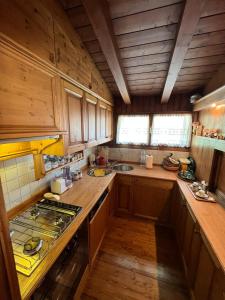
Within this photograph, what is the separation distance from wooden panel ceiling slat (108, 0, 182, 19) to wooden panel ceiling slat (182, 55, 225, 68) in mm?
745

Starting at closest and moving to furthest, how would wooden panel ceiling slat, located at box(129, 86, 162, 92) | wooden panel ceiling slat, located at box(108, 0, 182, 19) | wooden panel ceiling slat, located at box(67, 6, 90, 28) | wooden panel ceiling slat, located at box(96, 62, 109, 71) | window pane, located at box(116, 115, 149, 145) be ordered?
wooden panel ceiling slat, located at box(108, 0, 182, 19) < wooden panel ceiling slat, located at box(67, 6, 90, 28) < wooden panel ceiling slat, located at box(96, 62, 109, 71) < wooden panel ceiling slat, located at box(129, 86, 162, 92) < window pane, located at box(116, 115, 149, 145)

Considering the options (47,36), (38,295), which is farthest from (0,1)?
(38,295)

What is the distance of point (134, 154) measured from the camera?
9.49ft

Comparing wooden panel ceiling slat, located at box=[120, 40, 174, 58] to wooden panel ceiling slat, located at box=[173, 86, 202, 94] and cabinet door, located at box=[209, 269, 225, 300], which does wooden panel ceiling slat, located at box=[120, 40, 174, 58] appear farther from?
cabinet door, located at box=[209, 269, 225, 300]

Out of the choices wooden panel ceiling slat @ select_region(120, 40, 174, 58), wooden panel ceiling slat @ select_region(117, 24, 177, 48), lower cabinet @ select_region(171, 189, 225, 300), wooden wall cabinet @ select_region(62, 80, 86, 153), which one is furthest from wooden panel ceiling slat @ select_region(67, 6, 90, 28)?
lower cabinet @ select_region(171, 189, 225, 300)

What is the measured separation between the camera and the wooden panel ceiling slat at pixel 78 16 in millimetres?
1204

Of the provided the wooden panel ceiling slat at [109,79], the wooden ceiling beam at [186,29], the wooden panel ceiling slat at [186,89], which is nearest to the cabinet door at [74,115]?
the wooden panel ceiling slat at [109,79]

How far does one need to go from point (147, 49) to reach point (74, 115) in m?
1.08

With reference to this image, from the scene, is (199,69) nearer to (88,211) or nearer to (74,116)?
(74,116)

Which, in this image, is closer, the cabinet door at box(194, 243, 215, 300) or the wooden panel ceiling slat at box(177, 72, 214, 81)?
the cabinet door at box(194, 243, 215, 300)

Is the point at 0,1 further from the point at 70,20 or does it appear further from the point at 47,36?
the point at 70,20

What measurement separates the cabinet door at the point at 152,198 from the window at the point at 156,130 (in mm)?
837

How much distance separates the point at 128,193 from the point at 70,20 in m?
2.38

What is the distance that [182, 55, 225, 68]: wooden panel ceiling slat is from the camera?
5.13 feet
